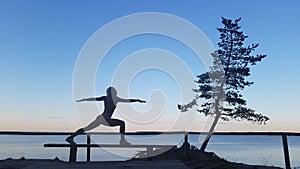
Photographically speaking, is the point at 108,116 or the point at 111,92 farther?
the point at 111,92

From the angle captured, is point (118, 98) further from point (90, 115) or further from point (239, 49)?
point (239, 49)

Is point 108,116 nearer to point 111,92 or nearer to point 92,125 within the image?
point 92,125

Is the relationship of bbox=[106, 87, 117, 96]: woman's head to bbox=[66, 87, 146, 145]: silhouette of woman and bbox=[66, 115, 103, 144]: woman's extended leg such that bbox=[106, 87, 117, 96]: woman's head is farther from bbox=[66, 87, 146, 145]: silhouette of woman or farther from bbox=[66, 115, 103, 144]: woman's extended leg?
bbox=[66, 115, 103, 144]: woman's extended leg

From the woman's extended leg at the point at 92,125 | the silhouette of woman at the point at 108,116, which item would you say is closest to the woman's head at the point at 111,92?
the silhouette of woman at the point at 108,116

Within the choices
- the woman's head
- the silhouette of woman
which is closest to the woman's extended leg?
the silhouette of woman

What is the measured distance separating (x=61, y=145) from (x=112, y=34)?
3.52m

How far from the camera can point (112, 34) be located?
8773 millimetres

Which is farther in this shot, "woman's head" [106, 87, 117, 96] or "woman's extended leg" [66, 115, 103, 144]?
"woman's head" [106, 87, 117, 96]

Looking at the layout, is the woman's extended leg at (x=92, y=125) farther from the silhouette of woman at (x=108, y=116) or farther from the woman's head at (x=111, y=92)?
the woman's head at (x=111, y=92)

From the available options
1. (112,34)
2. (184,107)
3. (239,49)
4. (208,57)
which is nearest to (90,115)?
(112,34)

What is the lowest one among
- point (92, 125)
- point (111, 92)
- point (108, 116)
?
point (92, 125)

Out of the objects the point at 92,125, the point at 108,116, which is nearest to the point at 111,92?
the point at 108,116

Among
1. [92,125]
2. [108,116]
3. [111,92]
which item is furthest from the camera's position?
[111,92]

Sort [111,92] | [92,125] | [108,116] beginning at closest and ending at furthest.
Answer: [92,125], [108,116], [111,92]
